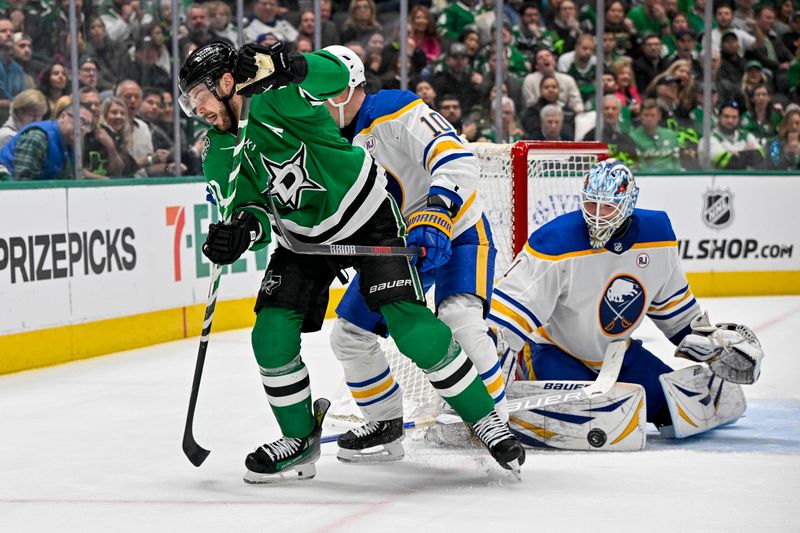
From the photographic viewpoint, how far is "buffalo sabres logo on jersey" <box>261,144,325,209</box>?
9.32 feet

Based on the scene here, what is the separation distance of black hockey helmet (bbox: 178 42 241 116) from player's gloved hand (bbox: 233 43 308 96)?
4cm

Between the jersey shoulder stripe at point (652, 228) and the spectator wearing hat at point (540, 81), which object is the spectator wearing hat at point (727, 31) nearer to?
the spectator wearing hat at point (540, 81)

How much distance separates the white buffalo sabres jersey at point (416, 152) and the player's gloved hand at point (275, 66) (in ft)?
1.59

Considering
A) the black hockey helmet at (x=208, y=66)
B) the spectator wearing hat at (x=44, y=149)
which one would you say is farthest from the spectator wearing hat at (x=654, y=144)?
the black hockey helmet at (x=208, y=66)

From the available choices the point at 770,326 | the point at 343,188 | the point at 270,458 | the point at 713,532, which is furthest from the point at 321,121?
the point at 770,326

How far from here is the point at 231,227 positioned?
284 cm

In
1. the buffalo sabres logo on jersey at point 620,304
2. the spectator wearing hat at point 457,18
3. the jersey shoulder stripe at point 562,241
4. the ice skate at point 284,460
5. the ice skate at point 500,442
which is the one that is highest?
the spectator wearing hat at point 457,18

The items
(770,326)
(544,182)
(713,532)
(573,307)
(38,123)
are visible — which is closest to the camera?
(713,532)

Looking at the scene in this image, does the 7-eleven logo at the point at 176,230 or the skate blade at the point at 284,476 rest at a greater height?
the 7-eleven logo at the point at 176,230

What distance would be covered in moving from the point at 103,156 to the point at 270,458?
3018mm

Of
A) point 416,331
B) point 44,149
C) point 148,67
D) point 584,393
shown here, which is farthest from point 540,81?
point 416,331

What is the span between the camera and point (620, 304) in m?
3.58

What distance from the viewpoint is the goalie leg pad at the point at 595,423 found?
3.37 metres

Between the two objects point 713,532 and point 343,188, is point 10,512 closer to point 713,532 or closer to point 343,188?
point 343,188
